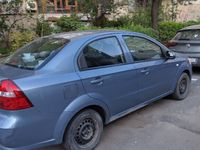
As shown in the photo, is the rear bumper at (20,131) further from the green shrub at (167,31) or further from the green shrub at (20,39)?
the green shrub at (167,31)

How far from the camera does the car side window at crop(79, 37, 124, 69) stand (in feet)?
11.3

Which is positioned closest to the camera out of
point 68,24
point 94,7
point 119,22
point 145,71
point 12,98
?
point 12,98

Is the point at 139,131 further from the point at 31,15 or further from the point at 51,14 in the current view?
the point at 51,14

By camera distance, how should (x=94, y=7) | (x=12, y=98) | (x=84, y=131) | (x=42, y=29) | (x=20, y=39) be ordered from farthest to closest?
(x=94, y=7)
(x=42, y=29)
(x=20, y=39)
(x=84, y=131)
(x=12, y=98)

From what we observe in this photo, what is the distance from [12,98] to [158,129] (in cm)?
219

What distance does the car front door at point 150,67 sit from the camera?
416 centimetres

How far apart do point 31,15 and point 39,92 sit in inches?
326

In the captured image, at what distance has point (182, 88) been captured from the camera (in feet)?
17.4

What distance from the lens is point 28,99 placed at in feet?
9.30

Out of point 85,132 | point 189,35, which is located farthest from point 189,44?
point 85,132

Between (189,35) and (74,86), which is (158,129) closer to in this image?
(74,86)

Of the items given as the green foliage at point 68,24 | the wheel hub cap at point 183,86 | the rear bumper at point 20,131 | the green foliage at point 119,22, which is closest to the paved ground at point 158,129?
the wheel hub cap at point 183,86

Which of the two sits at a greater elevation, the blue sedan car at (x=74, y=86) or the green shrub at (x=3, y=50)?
the blue sedan car at (x=74, y=86)

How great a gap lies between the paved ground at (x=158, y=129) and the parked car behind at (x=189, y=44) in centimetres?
194
